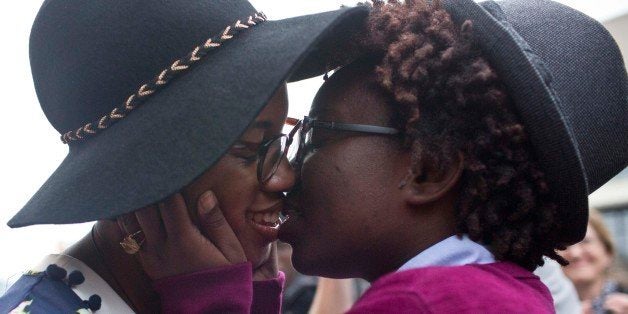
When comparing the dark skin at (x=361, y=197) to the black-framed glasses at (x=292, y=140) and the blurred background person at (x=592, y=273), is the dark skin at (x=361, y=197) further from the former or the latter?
the blurred background person at (x=592, y=273)

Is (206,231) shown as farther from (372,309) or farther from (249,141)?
(372,309)

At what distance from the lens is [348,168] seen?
2.00m

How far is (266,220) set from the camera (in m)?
2.14

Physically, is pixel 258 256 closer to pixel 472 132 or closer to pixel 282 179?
pixel 282 179

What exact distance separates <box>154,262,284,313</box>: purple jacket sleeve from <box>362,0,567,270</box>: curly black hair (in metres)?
0.56

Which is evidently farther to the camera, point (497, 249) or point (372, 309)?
point (497, 249)

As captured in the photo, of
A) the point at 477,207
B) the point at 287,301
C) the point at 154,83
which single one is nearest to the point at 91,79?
the point at 154,83

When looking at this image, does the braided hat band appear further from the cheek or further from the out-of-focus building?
the out-of-focus building

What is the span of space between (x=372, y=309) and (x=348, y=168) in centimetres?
52

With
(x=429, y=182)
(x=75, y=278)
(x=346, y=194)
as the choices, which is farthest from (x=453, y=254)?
(x=75, y=278)

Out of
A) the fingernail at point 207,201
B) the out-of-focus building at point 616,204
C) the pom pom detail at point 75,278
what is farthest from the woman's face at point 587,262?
the out-of-focus building at point 616,204

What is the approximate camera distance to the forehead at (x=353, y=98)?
Result: 6.57 feet

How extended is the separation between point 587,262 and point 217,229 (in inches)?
120

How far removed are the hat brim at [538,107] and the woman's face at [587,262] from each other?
8.93 feet
